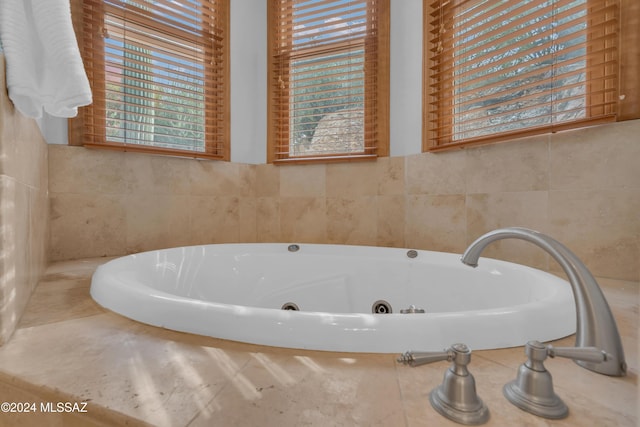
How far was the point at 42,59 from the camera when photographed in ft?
2.55

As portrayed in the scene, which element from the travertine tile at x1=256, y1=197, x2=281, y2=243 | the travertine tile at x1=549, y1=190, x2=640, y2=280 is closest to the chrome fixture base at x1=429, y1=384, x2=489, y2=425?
the travertine tile at x1=549, y1=190, x2=640, y2=280

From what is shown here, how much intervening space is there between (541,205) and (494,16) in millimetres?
906

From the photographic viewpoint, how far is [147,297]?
2.51ft

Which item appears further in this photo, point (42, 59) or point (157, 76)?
point (157, 76)

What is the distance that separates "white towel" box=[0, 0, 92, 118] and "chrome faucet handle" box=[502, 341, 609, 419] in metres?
1.02

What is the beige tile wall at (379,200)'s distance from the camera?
4.16 ft

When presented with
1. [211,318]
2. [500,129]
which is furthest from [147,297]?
[500,129]

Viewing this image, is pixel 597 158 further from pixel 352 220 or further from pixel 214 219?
pixel 214 219

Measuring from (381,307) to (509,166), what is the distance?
→ 2.77ft

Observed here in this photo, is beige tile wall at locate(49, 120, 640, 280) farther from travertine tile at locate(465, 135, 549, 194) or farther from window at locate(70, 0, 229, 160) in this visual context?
window at locate(70, 0, 229, 160)

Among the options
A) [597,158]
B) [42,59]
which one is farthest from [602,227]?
[42,59]

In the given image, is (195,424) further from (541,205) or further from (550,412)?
(541,205)

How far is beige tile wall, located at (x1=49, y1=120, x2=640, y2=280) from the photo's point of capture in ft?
4.16

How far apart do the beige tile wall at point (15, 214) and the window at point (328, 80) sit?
1.37m
